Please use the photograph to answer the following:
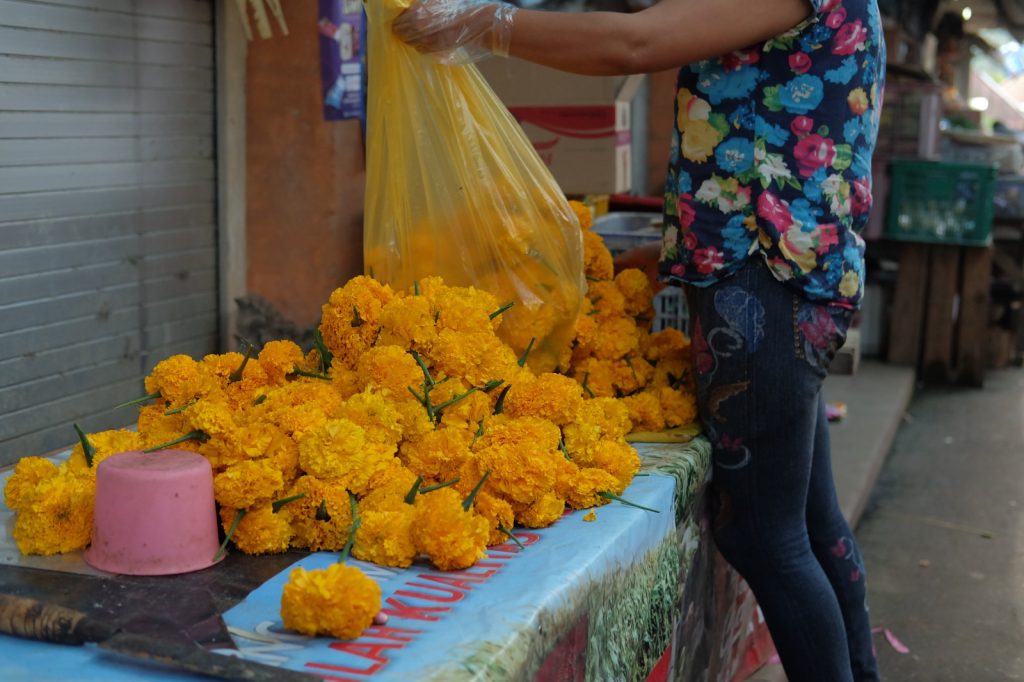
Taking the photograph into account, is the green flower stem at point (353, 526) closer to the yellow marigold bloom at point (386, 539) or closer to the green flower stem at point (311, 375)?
the yellow marigold bloom at point (386, 539)

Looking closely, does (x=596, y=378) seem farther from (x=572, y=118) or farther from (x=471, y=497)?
(x=572, y=118)

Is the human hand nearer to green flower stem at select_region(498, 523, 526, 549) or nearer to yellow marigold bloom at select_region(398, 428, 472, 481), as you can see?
yellow marigold bloom at select_region(398, 428, 472, 481)

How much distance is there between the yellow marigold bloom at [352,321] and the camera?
2012 mm

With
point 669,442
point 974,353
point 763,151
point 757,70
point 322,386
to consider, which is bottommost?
point 974,353

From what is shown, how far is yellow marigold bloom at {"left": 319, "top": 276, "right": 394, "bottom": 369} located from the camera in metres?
2.01

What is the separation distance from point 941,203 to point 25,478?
6186 mm

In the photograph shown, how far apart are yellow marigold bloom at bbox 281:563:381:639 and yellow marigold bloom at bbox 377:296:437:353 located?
1.94ft

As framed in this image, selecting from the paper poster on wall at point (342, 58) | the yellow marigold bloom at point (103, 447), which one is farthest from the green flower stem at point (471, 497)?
the paper poster on wall at point (342, 58)

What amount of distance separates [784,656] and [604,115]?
241 centimetres

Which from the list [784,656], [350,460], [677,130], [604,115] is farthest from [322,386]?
[604,115]

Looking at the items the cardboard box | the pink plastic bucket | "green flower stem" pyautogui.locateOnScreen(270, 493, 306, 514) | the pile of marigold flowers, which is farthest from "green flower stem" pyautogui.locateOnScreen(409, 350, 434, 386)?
the cardboard box

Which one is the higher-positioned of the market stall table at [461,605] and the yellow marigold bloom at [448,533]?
the yellow marigold bloom at [448,533]

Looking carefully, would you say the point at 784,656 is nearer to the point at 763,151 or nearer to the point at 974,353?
the point at 763,151

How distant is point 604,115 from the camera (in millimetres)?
4203
